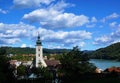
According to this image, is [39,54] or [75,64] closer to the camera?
[75,64]

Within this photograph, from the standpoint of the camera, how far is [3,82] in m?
34.8

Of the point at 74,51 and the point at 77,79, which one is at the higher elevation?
the point at 74,51

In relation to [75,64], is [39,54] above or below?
above

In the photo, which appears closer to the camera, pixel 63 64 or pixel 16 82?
pixel 16 82

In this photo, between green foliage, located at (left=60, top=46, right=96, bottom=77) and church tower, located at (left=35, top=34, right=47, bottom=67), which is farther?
church tower, located at (left=35, top=34, right=47, bottom=67)

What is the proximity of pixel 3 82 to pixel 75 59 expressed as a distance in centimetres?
2394

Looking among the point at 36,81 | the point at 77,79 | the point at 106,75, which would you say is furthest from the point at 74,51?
the point at 36,81

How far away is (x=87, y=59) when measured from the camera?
58.6 meters

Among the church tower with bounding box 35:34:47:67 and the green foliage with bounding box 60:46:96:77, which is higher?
the church tower with bounding box 35:34:47:67

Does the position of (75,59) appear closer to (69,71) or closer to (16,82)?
(69,71)

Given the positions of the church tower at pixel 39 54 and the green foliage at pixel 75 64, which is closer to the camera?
the green foliage at pixel 75 64

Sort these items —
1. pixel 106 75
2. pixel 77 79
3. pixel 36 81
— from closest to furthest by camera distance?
pixel 36 81
pixel 77 79
pixel 106 75

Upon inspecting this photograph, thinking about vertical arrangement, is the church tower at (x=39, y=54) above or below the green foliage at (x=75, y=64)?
above

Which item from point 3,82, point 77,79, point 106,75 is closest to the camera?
point 3,82
